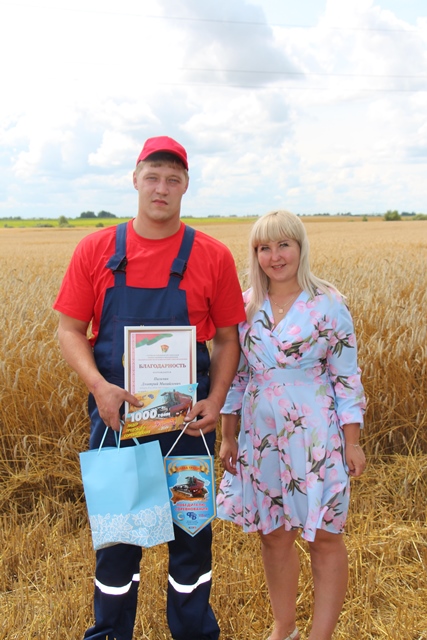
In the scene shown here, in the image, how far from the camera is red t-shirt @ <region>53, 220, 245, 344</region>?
2285 millimetres

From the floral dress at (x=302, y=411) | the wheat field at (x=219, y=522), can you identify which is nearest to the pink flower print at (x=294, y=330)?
the floral dress at (x=302, y=411)

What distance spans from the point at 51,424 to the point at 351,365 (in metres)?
2.42

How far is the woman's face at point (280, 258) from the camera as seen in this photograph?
2438mm

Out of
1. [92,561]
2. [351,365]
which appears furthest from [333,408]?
[92,561]

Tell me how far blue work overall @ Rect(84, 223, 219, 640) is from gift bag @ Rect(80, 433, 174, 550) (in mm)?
102

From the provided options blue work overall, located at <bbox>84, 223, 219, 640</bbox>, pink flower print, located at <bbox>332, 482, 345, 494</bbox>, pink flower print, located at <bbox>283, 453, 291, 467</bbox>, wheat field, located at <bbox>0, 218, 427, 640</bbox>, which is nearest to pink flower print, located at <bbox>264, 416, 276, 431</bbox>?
pink flower print, located at <bbox>283, 453, 291, 467</bbox>

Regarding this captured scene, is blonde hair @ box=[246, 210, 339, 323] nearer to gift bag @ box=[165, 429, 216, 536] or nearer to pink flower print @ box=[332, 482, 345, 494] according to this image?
gift bag @ box=[165, 429, 216, 536]

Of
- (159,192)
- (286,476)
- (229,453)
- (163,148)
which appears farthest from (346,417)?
(163,148)

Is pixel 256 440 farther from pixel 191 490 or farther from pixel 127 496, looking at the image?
pixel 127 496

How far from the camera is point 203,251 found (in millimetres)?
2357

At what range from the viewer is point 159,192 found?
2264mm

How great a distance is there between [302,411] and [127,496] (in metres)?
0.76

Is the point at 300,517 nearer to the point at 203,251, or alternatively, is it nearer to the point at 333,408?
the point at 333,408

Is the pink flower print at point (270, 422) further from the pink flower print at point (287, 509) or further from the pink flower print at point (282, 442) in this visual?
the pink flower print at point (287, 509)
